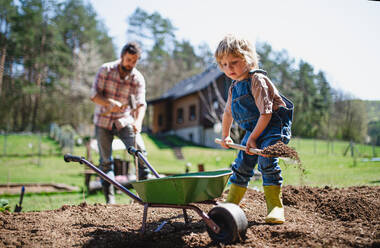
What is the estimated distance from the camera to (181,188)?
1.92 metres

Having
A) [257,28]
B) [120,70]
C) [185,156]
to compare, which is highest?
[257,28]

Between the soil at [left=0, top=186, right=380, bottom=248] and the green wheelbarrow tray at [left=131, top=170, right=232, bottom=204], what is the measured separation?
0.89 feet

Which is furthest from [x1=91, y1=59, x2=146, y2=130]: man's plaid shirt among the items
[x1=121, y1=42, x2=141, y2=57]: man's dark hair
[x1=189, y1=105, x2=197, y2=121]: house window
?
[x1=189, y1=105, x2=197, y2=121]: house window

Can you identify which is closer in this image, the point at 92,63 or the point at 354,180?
the point at 354,180

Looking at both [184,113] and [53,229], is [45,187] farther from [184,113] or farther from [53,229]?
[184,113]

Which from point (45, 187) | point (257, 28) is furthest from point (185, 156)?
point (257, 28)

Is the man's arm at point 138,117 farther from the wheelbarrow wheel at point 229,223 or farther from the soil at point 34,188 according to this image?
the soil at point 34,188

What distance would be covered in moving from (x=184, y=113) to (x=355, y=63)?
885 inches

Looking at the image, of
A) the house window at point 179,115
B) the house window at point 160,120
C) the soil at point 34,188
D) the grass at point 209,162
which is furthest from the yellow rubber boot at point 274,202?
the house window at point 160,120

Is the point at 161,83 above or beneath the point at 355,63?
above

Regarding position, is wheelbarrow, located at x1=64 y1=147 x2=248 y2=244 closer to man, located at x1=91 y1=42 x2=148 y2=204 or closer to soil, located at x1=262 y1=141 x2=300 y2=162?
soil, located at x1=262 y1=141 x2=300 y2=162

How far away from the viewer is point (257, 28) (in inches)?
205

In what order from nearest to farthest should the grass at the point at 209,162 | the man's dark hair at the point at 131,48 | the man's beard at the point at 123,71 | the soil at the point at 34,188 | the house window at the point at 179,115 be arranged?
the man's dark hair at the point at 131,48 < the man's beard at the point at 123,71 < the grass at the point at 209,162 < the soil at the point at 34,188 < the house window at the point at 179,115

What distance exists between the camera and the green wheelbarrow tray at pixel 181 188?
1.92 meters
